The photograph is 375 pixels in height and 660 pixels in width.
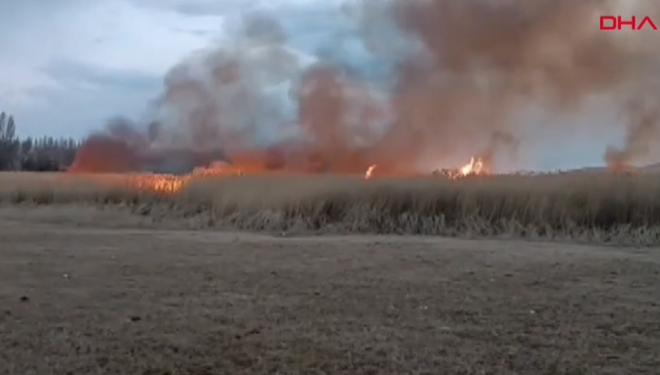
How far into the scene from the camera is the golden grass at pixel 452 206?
10672 mm

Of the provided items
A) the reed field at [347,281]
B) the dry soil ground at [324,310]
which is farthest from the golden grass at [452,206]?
the dry soil ground at [324,310]

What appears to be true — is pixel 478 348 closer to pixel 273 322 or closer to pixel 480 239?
pixel 273 322

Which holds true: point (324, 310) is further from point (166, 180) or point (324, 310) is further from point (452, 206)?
point (166, 180)

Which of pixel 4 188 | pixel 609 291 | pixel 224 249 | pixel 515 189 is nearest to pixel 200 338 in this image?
pixel 609 291

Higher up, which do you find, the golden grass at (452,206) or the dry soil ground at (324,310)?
the golden grass at (452,206)

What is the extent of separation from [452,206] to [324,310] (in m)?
6.87

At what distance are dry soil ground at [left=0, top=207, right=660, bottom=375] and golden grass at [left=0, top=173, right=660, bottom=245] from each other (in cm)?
256

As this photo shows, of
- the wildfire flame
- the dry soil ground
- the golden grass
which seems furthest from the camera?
the wildfire flame

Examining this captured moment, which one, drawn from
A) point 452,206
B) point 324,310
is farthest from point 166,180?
point 324,310

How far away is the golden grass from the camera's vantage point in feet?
35.0

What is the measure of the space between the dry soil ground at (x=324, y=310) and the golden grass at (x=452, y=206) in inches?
101

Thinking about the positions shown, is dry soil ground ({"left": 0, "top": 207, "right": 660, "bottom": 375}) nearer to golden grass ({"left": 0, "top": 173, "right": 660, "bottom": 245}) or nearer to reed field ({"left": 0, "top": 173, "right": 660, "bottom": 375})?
reed field ({"left": 0, "top": 173, "right": 660, "bottom": 375})

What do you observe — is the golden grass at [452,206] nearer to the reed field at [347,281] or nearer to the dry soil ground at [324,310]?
the reed field at [347,281]

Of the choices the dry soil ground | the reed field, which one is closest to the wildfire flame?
the reed field
